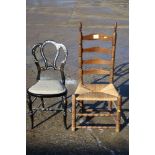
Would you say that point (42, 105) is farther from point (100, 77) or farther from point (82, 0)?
point (82, 0)

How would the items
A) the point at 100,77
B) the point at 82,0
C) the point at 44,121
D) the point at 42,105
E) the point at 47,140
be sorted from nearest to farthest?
the point at 47,140 < the point at 44,121 < the point at 42,105 < the point at 100,77 < the point at 82,0

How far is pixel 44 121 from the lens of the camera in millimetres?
4777

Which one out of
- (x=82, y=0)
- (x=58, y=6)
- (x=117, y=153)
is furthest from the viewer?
(x=82, y=0)

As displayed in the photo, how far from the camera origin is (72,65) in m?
7.29

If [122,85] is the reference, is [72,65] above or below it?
above

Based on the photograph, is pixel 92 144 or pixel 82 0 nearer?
pixel 92 144

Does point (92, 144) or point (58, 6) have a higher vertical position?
point (58, 6)

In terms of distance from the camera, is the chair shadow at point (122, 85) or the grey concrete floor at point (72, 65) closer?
the grey concrete floor at point (72, 65)

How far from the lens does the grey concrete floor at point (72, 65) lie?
4.14 meters

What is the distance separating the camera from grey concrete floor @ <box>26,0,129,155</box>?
4137 mm

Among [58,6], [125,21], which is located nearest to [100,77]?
[125,21]

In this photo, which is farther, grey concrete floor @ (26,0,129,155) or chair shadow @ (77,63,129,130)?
chair shadow @ (77,63,129,130)
